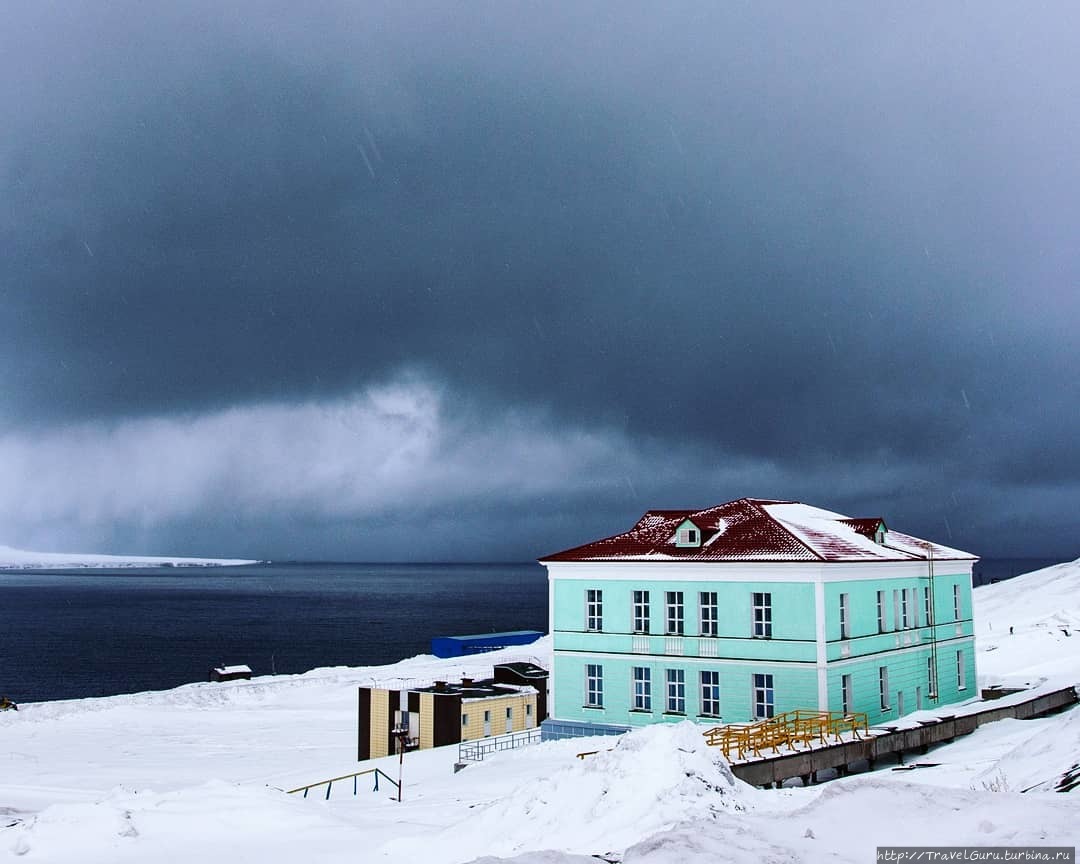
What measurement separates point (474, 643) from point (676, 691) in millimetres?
92294

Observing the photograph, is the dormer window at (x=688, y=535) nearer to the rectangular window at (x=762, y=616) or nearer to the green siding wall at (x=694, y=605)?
the green siding wall at (x=694, y=605)

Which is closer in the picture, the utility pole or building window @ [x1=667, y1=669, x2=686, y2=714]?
the utility pole

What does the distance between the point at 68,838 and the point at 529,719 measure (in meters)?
44.0

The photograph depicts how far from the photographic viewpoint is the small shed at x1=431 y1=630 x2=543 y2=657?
123188 mm

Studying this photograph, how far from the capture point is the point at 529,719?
190 feet

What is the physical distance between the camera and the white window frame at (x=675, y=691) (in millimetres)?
37469

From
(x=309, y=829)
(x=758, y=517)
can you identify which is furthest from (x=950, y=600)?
(x=309, y=829)

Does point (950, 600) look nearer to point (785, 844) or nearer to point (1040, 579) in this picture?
point (785, 844)

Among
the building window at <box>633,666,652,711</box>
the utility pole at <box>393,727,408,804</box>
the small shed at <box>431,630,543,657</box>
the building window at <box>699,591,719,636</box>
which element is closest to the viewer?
the utility pole at <box>393,727,408,804</box>

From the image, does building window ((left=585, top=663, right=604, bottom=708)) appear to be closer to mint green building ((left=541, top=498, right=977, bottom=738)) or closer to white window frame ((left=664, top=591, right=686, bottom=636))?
mint green building ((left=541, top=498, right=977, bottom=738))

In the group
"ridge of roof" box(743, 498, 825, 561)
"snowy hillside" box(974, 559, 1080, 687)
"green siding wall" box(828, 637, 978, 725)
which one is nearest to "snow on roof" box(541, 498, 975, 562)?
"ridge of roof" box(743, 498, 825, 561)

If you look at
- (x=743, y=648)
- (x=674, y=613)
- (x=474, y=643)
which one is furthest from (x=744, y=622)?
(x=474, y=643)

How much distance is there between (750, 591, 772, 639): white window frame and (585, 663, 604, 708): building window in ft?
22.8

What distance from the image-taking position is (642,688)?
126ft
